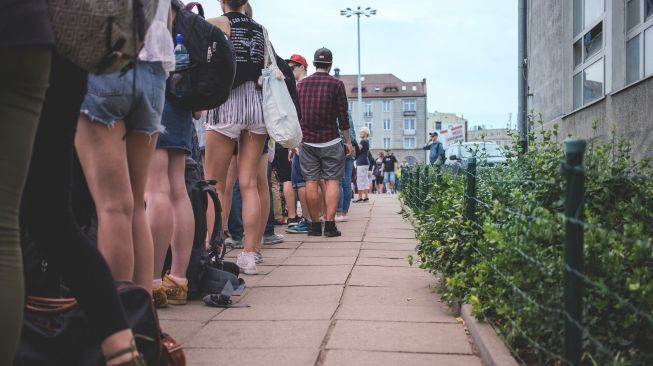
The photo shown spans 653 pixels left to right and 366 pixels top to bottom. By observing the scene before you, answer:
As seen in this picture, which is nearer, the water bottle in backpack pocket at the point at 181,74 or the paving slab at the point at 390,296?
the water bottle in backpack pocket at the point at 181,74

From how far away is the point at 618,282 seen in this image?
8.30 ft

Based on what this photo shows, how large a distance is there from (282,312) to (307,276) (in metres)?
1.22

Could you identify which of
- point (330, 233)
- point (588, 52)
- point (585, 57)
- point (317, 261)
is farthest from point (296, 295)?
point (585, 57)

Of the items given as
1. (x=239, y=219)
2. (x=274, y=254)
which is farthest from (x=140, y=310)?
(x=239, y=219)

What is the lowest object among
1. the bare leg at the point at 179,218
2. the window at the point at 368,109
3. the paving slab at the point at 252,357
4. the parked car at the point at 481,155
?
the paving slab at the point at 252,357

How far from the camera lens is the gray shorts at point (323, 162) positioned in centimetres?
778

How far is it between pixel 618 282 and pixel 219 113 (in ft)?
10.2

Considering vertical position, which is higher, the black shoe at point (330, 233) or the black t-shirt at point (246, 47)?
the black t-shirt at point (246, 47)

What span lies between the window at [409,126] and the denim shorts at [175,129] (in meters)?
98.3

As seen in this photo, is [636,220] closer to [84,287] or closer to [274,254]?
[84,287]

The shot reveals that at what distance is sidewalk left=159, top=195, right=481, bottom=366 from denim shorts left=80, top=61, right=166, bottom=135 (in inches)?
40.2

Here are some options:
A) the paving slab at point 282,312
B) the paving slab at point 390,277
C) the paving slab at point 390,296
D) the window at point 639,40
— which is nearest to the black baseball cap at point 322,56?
the paving slab at point 390,277

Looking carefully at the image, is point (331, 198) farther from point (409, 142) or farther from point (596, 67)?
point (409, 142)

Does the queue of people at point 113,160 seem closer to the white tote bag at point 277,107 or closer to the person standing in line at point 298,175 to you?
the white tote bag at point 277,107
